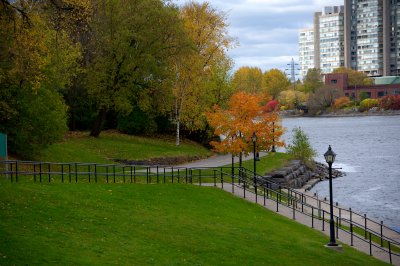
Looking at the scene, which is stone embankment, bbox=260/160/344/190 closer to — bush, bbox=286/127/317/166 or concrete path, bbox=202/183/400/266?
bush, bbox=286/127/317/166

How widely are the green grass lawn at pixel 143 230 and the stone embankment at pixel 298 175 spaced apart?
19.3m

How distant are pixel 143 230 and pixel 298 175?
38661 millimetres

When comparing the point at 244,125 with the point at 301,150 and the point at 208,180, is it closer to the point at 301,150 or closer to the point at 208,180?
the point at 208,180

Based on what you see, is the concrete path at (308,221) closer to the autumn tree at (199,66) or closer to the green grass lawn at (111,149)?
the green grass lawn at (111,149)

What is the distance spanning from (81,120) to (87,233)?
132ft

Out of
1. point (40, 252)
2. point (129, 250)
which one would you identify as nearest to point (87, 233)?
point (129, 250)

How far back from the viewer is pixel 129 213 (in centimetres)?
2398

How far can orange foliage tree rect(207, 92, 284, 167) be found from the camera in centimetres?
4741

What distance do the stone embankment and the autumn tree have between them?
Result: 9.73 meters

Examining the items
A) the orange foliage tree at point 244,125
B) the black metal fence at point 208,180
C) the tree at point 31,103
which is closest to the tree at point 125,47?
the orange foliage tree at point 244,125

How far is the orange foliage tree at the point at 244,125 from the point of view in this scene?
47406 millimetres

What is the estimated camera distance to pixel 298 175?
2319 inches

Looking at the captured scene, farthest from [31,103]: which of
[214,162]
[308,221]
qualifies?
[214,162]

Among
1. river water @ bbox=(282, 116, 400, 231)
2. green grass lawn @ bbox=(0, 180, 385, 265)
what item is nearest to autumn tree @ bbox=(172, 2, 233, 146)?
river water @ bbox=(282, 116, 400, 231)
